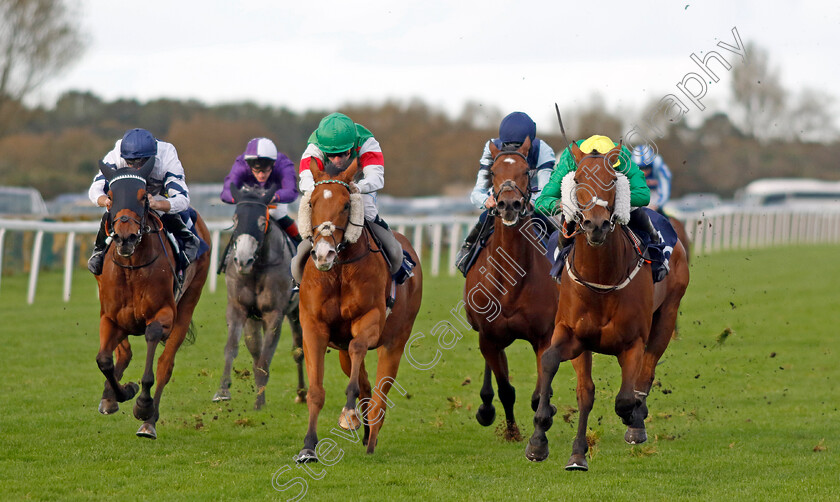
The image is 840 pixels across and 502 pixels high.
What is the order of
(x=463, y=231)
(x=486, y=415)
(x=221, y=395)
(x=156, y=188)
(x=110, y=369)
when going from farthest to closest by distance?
1. (x=463, y=231)
2. (x=221, y=395)
3. (x=486, y=415)
4. (x=156, y=188)
5. (x=110, y=369)

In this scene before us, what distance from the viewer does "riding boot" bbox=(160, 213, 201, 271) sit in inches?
288

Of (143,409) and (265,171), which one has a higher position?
(265,171)

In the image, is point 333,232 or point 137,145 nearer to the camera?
point 333,232

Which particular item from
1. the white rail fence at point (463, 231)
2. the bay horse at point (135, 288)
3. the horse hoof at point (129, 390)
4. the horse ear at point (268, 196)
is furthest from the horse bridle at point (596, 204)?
the white rail fence at point (463, 231)

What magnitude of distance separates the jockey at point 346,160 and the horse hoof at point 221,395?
89.9 inches

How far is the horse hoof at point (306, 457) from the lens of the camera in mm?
5898

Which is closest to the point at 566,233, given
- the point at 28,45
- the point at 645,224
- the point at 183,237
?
the point at 645,224

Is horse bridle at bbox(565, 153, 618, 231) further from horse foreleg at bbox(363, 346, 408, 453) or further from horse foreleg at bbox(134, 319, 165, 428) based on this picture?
horse foreleg at bbox(134, 319, 165, 428)

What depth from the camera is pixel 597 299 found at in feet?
19.0

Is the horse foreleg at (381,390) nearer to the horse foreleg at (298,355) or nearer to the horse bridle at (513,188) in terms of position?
the horse bridle at (513,188)

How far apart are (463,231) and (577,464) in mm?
16836

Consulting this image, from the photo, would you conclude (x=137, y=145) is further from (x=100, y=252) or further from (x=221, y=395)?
(x=221, y=395)

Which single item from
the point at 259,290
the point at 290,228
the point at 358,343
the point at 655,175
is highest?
the point at 655,175

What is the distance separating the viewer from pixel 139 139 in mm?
6984
